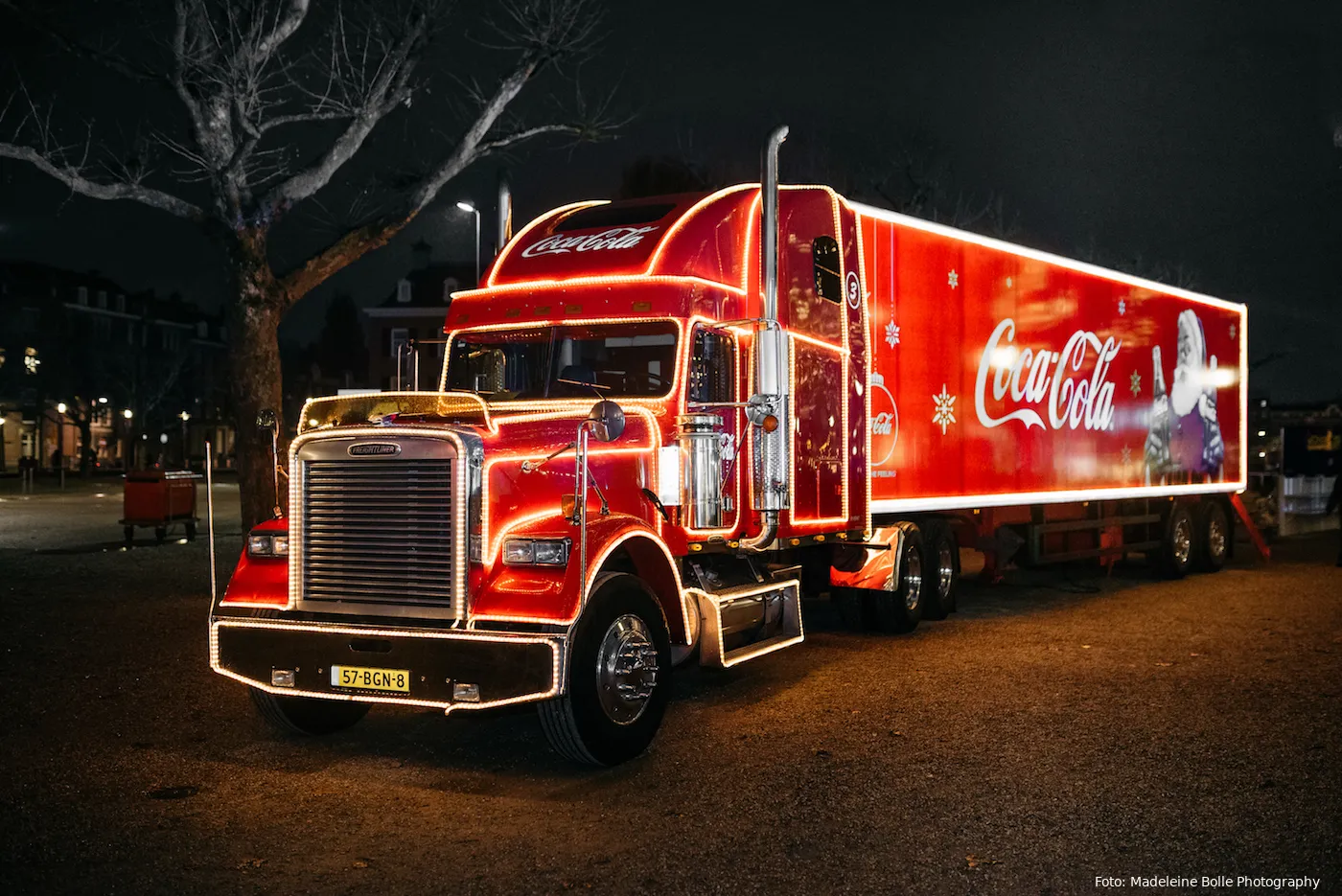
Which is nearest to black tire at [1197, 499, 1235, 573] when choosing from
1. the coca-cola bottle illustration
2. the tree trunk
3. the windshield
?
the coca-cola bottle illustration

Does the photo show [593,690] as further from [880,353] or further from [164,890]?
[880,353]

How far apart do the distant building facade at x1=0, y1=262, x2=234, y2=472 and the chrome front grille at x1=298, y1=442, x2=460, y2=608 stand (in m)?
46.7

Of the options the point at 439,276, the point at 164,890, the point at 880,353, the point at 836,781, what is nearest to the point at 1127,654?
the point at 880,353

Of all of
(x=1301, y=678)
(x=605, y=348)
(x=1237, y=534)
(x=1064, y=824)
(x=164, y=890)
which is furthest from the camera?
(x=1237, y=534)

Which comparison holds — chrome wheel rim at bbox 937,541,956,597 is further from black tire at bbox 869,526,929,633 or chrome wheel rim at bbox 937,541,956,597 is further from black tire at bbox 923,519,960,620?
black tire at bbox 869,526,929,633

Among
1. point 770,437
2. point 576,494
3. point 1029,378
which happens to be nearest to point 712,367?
point 770,437

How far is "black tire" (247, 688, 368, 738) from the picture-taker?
776 cm

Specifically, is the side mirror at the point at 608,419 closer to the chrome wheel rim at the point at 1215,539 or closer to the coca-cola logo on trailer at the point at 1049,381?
the coca-cola logo on trailer at the point at 1049,381

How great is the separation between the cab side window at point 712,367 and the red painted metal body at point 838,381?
0.25 ft

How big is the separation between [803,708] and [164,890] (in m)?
4.66

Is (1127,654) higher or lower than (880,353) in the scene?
lower

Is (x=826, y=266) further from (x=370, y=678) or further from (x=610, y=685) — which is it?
(x=370, y=678)

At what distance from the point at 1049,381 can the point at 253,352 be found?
9476mm

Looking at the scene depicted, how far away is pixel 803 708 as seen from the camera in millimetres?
8820
